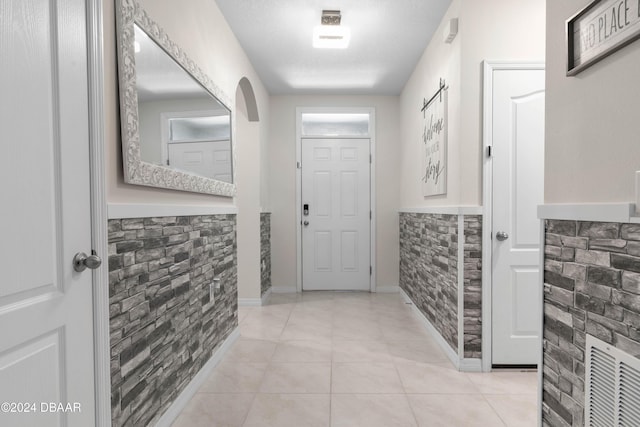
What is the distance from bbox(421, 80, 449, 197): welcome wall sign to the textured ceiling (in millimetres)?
532

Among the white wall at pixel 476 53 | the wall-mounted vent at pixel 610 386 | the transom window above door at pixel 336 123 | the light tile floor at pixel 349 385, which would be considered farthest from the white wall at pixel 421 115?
the wall-mounted vent at pixel 610 386

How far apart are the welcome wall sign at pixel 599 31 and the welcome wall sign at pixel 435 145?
4.88 feet

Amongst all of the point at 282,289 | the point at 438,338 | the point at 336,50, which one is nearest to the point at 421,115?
the point at 336,50

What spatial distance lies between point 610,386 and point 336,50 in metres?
3.16

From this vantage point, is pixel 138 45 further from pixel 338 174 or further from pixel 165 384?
pixel 338 174

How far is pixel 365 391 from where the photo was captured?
7.37 feet

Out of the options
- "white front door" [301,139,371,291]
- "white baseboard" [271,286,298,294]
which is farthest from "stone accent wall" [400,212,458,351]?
"white baseboard" [271,286,298,294]

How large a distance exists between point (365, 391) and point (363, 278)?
2835 mm

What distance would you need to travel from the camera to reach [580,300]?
4.44ft

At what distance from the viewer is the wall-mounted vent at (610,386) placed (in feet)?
3.58

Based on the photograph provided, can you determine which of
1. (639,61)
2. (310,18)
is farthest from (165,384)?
(310,18)

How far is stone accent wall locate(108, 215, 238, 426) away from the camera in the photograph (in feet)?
4.85

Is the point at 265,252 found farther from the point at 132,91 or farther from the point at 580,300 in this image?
the point at 580,300

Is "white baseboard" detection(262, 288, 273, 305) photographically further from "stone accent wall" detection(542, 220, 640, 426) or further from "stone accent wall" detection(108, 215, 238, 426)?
"stone accent wall" detection(542, 220, 640, 426)
